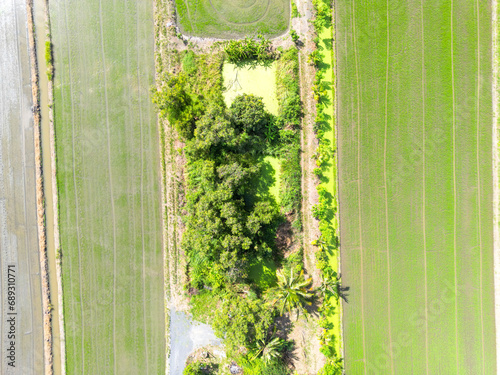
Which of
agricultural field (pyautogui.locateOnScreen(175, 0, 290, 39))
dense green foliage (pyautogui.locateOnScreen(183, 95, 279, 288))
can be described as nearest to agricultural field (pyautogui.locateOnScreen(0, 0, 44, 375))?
dense green foliage (pyautogui.locateOnScreen(183, 95, 279, 288))

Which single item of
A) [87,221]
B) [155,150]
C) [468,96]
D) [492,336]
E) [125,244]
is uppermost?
[468,96]

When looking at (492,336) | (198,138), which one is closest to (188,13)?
(198,138)

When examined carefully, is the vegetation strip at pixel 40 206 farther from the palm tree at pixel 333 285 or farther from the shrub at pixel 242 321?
the palm tree at pixel 333 285

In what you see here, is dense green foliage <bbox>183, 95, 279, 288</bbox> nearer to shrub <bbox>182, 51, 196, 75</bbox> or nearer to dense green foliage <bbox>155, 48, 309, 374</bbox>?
dense green foliage <bbox>155, 48, 309, 374</bbox>

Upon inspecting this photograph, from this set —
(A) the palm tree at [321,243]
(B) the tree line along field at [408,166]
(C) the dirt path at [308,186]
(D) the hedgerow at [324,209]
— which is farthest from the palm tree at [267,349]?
(A) the palm tree at [321,243]

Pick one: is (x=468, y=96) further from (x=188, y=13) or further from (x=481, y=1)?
(x=188, y=13)

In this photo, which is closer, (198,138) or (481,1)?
(198,138)
